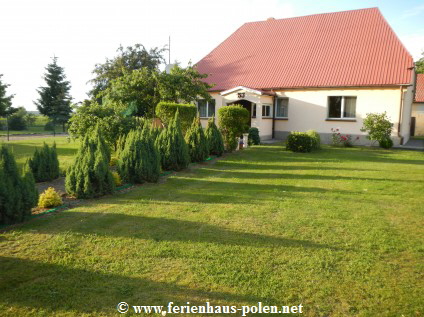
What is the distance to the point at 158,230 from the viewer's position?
5.32 metres

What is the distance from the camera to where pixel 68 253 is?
4.47 metres

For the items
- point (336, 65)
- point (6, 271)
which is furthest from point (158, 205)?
point (336, 65)

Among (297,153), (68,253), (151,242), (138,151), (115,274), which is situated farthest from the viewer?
(297,153)

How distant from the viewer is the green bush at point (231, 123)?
47.8 ft

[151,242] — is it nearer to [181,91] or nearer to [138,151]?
[138,151]

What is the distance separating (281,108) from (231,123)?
869 centimetres

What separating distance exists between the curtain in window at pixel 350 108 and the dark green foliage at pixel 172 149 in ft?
43.2

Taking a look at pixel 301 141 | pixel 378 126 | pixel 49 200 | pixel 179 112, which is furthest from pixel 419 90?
pixel 49 200

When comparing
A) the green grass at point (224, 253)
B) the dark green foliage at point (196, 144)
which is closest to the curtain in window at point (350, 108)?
the dark green foliage at point (196, 144)

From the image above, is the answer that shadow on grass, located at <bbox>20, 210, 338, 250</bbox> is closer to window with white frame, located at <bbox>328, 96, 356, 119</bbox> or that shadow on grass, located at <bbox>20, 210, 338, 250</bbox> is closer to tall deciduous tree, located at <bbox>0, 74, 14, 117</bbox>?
window with white frame, located at <bbox>328, 96, 356, 119</bbox>

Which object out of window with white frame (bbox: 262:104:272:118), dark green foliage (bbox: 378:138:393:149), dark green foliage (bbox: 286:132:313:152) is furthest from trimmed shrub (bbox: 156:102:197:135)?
dark green foliage (bbox: 378:138:393:149)

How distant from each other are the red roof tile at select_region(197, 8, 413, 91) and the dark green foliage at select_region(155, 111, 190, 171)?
1270 centimetres

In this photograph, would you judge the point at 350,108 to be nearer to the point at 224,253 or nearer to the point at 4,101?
the point at 224,253

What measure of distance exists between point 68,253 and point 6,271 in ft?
2.43
